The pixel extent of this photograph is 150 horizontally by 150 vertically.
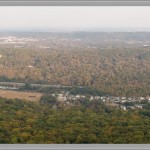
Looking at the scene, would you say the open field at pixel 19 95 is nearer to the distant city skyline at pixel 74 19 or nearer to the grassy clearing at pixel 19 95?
the grassy clearing at pixel 19 95

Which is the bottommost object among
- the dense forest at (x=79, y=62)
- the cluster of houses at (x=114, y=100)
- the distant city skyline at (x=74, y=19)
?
the cluster of houses at (x=114, y=100)

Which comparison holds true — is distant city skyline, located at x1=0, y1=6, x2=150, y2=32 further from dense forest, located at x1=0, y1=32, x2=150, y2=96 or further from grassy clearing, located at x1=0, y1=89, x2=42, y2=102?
grassy clearing, located at x1=0, y1=89, x2=42, y2=102

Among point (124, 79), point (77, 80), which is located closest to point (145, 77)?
point (124, 79)

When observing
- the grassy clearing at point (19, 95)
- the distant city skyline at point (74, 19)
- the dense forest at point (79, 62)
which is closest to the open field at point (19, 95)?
the grassy clearing at point (19, 95)

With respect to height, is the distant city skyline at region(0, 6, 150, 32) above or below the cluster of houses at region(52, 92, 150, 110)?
above

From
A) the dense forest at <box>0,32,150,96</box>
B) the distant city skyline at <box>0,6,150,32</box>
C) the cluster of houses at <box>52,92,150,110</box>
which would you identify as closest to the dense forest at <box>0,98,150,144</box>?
the cluster of houses at <box>52,92,150,110</box>

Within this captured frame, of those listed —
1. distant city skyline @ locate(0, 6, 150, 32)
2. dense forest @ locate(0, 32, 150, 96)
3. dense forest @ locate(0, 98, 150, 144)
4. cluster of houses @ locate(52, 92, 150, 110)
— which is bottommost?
dense forest @ locate(0, 98, 150, 144)

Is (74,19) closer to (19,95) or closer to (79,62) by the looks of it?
(79,62)

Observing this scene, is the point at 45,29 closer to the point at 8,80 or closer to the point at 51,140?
the point at 8,80
